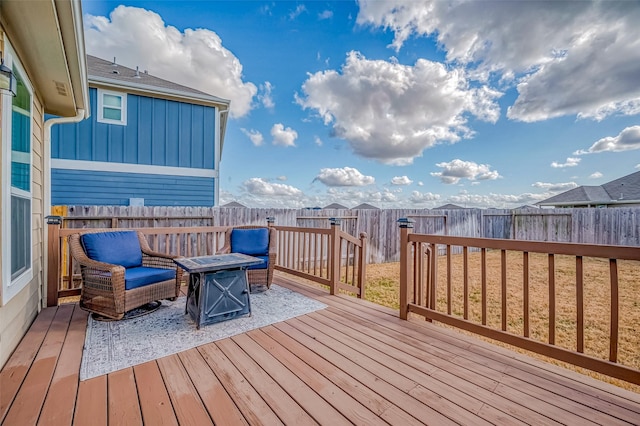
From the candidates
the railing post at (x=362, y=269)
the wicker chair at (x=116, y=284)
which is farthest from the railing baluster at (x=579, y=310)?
the wicker chair at (x=116, y=284)

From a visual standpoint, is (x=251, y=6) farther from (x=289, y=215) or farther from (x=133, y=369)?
(x=133, y=369)

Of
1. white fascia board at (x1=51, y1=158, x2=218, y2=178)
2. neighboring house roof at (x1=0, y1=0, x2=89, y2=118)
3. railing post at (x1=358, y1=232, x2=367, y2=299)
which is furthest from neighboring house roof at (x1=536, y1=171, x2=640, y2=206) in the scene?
neighboring house roof at (x1=0, y1=0, x2=89, y2=118)

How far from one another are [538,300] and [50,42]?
7084 mm

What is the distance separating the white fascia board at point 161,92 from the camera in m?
6.87

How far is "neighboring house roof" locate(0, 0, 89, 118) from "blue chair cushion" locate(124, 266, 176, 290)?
82.3 inches

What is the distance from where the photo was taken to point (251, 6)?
657 centimetres

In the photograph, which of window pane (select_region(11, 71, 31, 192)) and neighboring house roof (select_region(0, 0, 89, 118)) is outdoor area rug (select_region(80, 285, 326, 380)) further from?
neighboring house roof (select_region(0, 0, 89, 118))

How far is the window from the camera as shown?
6.53 feet

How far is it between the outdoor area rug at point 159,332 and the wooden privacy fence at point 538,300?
4.43 feet

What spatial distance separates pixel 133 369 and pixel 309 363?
124 cm

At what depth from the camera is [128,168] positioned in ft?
23.9

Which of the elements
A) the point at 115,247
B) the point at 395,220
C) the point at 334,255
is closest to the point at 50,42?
the point at 115,247

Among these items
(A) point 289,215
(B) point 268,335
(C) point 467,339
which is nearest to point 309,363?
(B) point 268,335

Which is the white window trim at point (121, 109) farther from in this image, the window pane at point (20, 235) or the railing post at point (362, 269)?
the railing post at point (362, 269)
